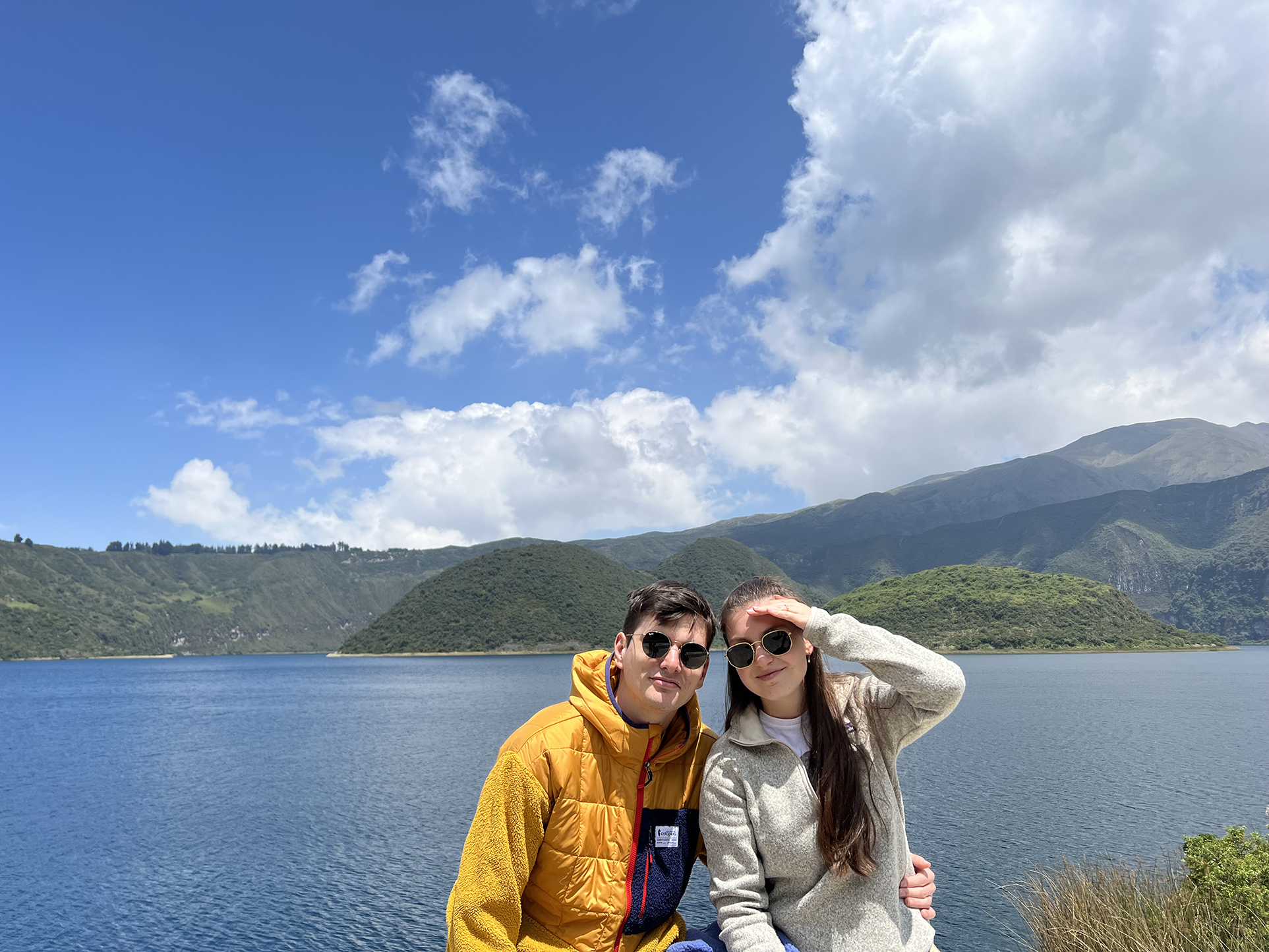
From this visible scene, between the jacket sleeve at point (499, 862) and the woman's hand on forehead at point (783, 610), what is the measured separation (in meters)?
1.32

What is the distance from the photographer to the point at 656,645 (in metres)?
3.61

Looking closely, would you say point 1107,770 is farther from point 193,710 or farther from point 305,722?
point 193,710

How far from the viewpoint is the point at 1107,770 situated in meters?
30.8

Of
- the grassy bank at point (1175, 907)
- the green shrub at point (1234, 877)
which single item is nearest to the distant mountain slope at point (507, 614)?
the grassy bank at point (1175, 907)

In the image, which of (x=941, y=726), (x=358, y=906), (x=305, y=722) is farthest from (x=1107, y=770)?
(x=305, y=722)

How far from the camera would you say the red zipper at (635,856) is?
3.67 meters

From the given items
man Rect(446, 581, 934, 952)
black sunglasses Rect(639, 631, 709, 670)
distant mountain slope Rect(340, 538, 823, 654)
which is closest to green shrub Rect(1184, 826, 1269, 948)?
man Rect(446, 581, 934, 952)

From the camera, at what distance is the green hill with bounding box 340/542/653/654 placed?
167 meters

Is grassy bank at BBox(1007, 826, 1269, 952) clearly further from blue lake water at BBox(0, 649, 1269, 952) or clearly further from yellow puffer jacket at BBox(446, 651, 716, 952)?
yellow puffer jacket at BBox(446, 651, 716, 952)

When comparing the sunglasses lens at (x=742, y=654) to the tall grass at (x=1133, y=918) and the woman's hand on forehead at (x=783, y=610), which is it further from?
the tall grass at (x=1133, y=918)

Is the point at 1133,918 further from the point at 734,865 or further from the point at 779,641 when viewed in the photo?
the point at 779,641

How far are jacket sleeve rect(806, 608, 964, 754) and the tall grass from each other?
21.0 ft

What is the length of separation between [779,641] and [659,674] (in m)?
0.61

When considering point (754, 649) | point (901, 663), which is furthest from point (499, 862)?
point (901, 663)
